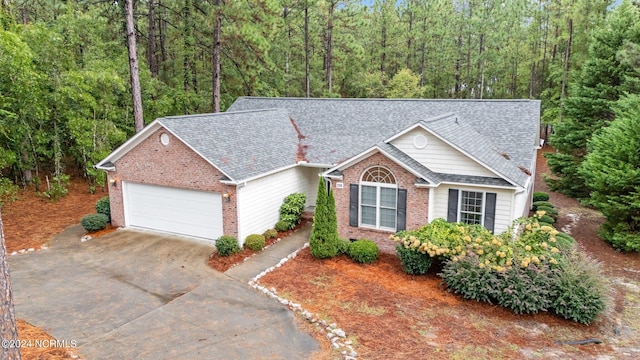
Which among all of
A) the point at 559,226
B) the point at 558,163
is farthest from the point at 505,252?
the point at 558,163

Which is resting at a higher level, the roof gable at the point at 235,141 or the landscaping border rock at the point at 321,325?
the roof gable at the point at 235,141

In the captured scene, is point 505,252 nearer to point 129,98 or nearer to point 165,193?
point 165,193

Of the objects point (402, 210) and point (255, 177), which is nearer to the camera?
point (402, 210)

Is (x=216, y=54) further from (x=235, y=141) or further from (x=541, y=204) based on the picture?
(x=541, y=204)

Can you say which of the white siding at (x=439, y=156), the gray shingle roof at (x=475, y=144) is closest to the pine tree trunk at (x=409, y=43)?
the gray shingle roof at (x=475, y=144)

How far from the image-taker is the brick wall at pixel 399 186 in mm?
14211

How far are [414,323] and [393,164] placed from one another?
5489 mm

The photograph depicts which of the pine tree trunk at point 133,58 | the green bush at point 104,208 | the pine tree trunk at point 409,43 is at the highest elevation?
the pine tree trunk at point 409,43

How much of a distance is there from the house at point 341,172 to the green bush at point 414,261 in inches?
55.3

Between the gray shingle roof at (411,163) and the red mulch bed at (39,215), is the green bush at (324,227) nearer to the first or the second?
the gray shingle roof at (411,163)

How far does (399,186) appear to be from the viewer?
1442cm

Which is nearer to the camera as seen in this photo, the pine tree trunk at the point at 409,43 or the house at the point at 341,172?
the house at the point at 341,172

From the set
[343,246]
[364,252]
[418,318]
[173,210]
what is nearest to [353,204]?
[343,246]

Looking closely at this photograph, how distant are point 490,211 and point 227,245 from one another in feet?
28.2
